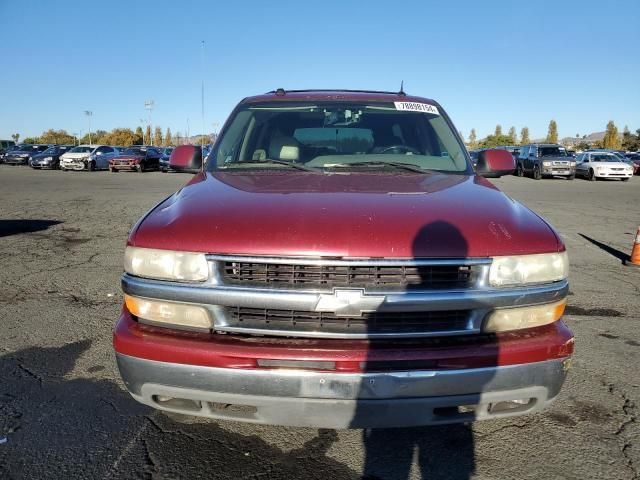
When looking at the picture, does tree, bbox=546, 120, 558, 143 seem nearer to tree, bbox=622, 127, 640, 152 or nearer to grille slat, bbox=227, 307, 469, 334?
tree, bbox=622, 127, 640, 152

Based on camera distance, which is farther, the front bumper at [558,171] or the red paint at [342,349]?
the front bumper at [558,171]

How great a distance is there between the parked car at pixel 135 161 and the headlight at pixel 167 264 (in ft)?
Answer: 103

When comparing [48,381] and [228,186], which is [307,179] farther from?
[48,381]

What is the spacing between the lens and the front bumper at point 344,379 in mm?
2070

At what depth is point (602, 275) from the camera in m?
6.42

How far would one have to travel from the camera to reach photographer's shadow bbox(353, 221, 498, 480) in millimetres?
2107

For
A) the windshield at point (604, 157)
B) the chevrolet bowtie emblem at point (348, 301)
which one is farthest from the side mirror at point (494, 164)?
the windshield at point (604, 157)

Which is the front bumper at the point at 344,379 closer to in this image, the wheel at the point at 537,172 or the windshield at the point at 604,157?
the wheel at the point at 537,172

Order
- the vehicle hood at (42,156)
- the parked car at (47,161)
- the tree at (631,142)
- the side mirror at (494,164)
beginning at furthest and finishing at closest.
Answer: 1. the tree at (631,142)
2. the vehicle hood at (42,156)
3. the parked car at (47,161)
4. the side mirror at (494,164)

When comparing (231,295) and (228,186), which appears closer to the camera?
(231,295)

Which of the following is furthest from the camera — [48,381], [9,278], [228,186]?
[9,278]

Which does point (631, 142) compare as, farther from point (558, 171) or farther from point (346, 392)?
point (346, 392)

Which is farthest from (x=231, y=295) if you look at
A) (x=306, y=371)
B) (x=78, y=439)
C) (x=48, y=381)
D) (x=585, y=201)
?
(x=585, y=201)

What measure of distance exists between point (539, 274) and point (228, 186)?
166cm
